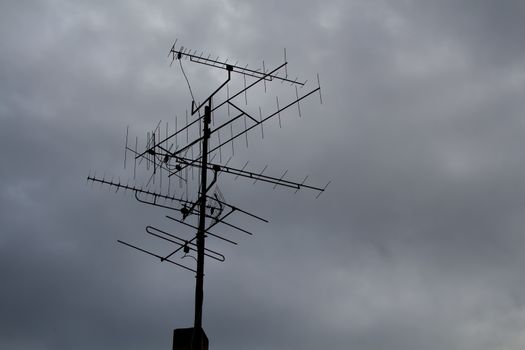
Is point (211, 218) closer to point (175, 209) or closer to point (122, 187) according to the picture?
point (175, 209)

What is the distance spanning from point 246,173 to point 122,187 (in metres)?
2.34

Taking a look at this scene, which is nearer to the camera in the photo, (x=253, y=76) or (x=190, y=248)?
(x=190, y=248)

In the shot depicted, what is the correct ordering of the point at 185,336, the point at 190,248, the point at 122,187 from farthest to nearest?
1. the point at 122,187
2. the point at 190,248
3. the point at 185,336

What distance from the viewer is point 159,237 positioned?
1264 cm

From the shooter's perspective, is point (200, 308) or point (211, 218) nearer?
point (200, 308)

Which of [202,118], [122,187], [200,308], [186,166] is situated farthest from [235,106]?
[200,308]

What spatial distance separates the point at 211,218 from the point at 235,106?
81.9 inches

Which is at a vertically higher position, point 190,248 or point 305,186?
point 305,186

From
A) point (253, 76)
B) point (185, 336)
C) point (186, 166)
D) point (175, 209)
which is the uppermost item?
point (253, 76)

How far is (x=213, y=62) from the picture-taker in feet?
42.9

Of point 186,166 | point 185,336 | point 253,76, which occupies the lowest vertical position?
point 185,336

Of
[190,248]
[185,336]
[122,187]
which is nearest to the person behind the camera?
[185,336]

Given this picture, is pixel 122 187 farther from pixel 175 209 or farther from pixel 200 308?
pixel 200 308

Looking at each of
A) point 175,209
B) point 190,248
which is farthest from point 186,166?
point 190,248
